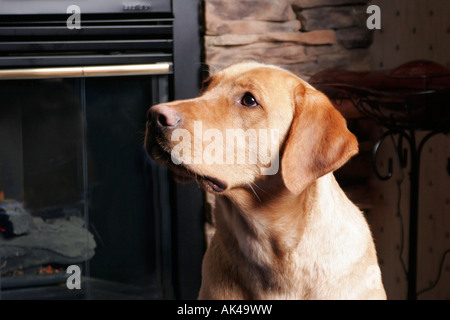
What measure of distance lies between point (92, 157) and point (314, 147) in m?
1.24

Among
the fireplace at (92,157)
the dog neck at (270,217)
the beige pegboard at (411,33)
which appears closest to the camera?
the dog neck at (270,217)

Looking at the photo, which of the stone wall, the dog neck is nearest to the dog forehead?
the dog neck

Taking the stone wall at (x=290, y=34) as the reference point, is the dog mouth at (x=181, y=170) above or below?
below

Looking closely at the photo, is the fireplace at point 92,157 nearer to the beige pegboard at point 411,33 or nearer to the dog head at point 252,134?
the beige pegboard at point 411,33

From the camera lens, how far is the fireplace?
2.07 meters

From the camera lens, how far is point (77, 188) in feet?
7.09

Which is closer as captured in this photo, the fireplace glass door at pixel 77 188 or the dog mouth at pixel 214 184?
the dog mouth at pixel 214 184

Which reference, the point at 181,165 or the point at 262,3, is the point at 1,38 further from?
the point at 181,165

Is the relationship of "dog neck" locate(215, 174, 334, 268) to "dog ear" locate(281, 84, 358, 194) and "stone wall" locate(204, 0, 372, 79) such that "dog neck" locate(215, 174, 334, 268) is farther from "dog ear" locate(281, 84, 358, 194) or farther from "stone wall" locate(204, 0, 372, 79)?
"stone wall" locate(204, 0, 372, 79)

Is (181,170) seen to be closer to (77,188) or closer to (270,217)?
(270,217)

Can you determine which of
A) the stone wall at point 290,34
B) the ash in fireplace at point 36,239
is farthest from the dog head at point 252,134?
the ash in fireplace at point 36,239

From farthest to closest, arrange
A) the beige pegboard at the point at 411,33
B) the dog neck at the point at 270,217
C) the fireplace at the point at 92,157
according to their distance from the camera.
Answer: the fireplace at the point at 92,157 < the beige pegboard at the point at 411,33 < the dog neck at the point at 270,217

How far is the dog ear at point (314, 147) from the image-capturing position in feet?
3.73

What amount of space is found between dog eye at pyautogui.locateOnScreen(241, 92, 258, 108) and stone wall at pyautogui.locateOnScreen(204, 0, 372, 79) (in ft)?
2.94
